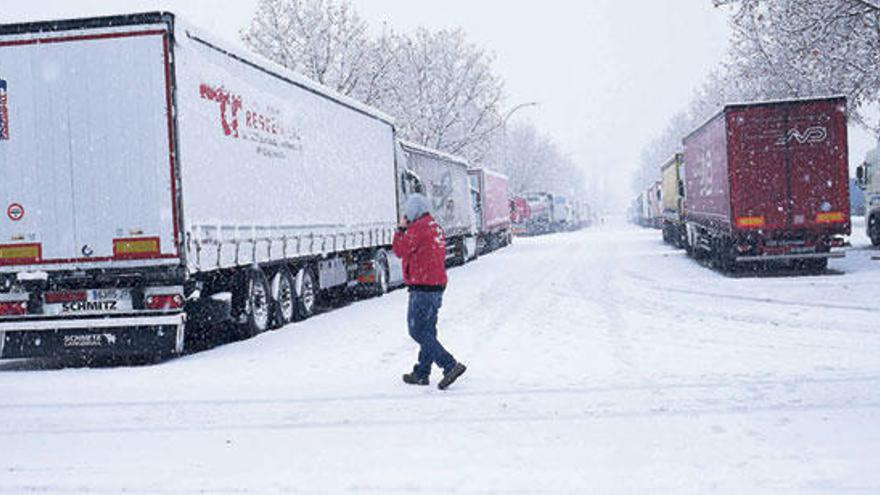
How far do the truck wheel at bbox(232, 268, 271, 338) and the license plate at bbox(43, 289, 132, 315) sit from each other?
187 cm

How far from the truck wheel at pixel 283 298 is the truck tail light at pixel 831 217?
1112 centimetres

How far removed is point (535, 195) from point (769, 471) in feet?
227

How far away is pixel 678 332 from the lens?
11.0 metres

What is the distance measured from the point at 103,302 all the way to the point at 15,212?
144cm

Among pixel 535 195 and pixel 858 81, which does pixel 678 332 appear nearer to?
pixel 858 81

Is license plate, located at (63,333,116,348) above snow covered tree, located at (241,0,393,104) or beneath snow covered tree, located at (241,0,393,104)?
beneath

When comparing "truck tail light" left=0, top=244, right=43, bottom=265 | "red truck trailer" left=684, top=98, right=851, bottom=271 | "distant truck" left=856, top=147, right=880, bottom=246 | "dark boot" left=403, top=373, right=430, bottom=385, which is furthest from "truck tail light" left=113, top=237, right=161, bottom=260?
"distant truck" left=856, top=147, right=880, bottom=246

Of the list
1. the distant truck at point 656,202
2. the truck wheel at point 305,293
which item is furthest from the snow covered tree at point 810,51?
the truck wheel at point 305,293

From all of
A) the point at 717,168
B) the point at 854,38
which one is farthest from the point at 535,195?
the point at 717,168

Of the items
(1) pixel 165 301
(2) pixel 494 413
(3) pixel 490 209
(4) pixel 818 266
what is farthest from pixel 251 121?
(3) pixel 490 209

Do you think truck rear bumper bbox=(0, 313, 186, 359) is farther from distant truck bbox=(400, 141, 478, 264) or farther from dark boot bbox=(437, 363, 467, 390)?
distant truck bbox=(400, 141, 478, 264)

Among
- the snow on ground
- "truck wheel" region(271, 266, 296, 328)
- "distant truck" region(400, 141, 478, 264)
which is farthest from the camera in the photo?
"distant truck" region(400, 141, 478, 264)

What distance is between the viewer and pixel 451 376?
7.96 meters

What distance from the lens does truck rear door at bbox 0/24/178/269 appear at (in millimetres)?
10062
